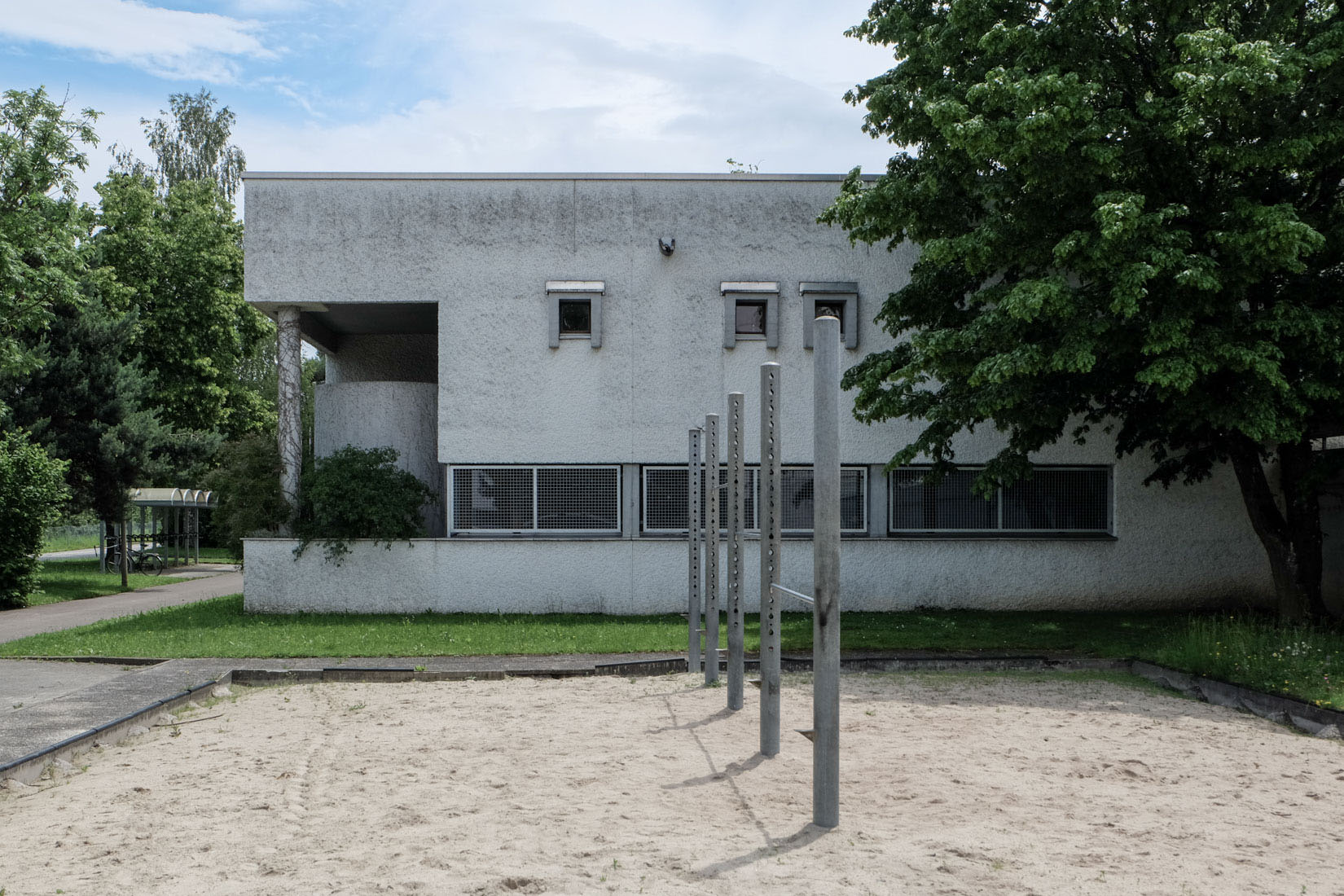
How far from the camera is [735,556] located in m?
9.42

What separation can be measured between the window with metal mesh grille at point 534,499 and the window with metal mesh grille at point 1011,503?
461 centimetres

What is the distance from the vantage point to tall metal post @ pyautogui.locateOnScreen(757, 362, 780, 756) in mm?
7480

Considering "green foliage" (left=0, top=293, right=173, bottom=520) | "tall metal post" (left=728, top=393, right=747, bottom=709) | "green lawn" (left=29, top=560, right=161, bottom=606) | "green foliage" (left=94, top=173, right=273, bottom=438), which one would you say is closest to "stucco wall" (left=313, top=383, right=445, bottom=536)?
"green lawn" (left=29, top=560, right=161, bottom=606)

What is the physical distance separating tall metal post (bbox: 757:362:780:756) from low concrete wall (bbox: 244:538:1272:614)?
9342mm

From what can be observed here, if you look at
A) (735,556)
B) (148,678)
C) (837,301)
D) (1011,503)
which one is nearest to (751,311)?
(837,301)

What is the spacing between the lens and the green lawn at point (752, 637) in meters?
10.7

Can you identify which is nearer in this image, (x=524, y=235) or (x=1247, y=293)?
(x=1247, y=293)

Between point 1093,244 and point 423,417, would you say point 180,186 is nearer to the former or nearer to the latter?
point 423,417

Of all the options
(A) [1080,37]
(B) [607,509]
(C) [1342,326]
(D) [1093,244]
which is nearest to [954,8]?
(A) [1080,37]

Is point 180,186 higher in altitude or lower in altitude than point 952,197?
higher

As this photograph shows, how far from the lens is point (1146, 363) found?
12445 mm

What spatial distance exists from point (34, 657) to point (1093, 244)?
12724mm

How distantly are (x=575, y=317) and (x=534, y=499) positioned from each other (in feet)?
9.68

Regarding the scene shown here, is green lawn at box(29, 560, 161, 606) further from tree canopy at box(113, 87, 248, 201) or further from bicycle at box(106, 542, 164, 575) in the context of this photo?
tree canopy at box(113, 87, 248, 201)
